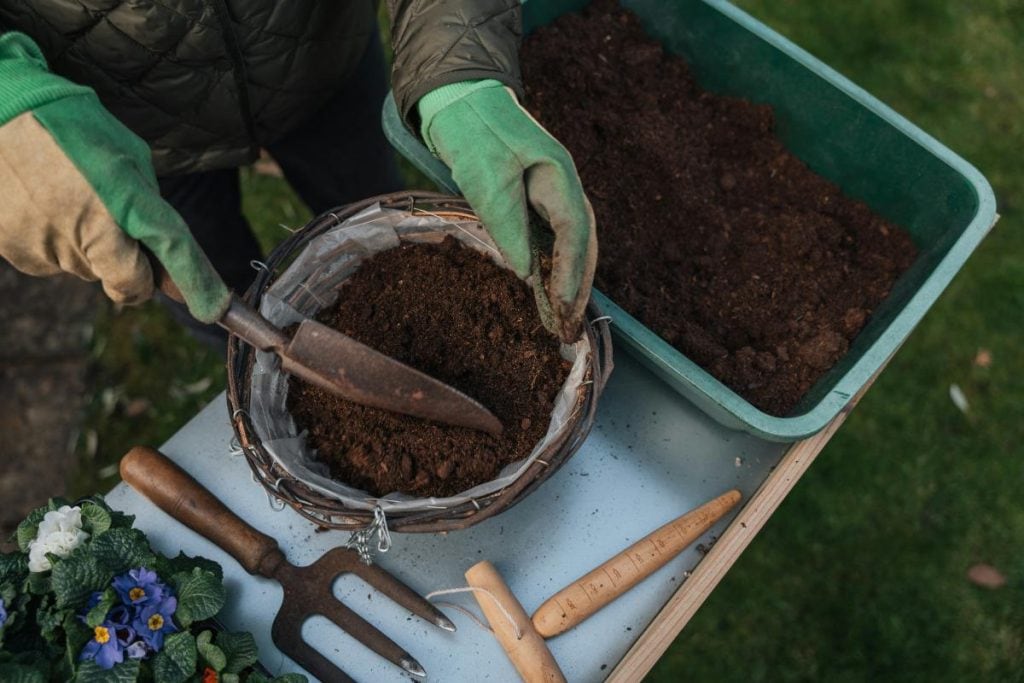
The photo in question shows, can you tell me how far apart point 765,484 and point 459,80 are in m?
0.73

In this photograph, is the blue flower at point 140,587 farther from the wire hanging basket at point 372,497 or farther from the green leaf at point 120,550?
the wire hanging basket at point 372,497

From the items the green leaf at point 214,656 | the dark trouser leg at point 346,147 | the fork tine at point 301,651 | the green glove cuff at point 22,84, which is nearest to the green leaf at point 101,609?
the green leaf at point 214,656

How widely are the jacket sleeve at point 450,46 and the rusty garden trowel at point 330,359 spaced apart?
33cm

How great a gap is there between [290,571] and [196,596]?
149mm

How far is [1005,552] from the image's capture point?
1893 mm

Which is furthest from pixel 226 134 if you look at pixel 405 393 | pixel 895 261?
pixel 895 261

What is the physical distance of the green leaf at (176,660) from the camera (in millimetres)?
970

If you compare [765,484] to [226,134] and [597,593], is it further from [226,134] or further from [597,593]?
[226,134]

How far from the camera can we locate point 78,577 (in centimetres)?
98

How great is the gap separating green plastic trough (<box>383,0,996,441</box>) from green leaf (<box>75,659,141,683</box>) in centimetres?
75

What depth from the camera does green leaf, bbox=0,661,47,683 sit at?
3.12ft

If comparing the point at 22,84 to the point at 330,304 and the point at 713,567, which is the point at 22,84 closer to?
the point at 330,304

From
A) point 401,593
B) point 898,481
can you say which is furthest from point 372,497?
point 898,481

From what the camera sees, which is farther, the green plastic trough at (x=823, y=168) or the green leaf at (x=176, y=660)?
the green plastic trough at (x=823, y=168)
